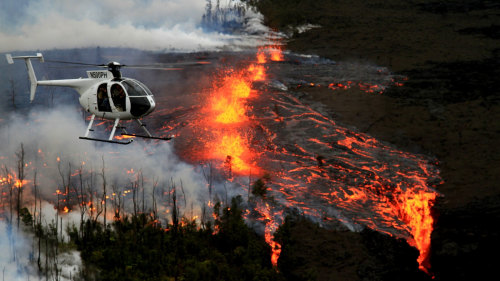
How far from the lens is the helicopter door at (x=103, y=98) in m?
20.3

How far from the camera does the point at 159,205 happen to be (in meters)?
27.0

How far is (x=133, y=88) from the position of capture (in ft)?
64.3

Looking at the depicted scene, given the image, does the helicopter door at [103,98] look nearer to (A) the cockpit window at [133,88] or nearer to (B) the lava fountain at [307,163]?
(A) the cockpit window at [133,88]

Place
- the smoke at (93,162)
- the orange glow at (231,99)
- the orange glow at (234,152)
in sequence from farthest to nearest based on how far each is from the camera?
the orange glow at (231,99) < the orange glow at (234,152) < the smoke at (93,162)

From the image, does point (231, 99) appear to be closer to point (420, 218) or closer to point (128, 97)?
point (420, 218)

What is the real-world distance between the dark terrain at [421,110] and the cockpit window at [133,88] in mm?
10688

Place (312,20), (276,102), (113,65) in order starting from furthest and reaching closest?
(312,20) < (276,102) < (113,65)

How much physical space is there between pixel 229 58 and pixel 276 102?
14851 millimetres

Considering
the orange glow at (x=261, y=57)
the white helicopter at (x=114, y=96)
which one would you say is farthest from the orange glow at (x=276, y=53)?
the white helicopter at (x=114, y=96)

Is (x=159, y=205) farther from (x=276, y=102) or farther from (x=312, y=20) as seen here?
(x=312, y=20)

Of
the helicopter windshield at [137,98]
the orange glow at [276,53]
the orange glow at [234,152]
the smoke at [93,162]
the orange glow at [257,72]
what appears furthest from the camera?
the orange glow at [276,53]

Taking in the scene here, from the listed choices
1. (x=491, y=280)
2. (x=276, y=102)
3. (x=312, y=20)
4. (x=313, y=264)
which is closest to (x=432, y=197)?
(x=491, y=280)

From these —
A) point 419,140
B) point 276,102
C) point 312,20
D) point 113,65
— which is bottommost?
point 419,140

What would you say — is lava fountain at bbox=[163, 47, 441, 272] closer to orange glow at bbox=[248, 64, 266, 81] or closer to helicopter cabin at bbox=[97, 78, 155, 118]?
orange glow at bbox=[248, 64, 266, 81]
